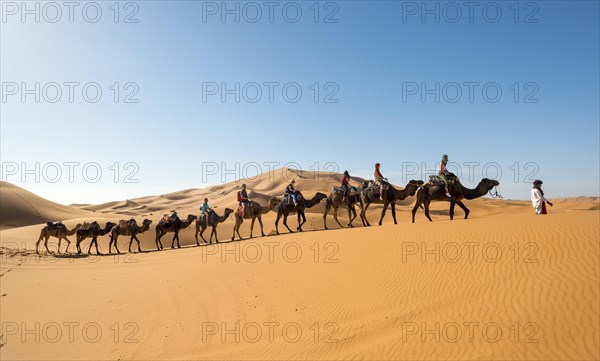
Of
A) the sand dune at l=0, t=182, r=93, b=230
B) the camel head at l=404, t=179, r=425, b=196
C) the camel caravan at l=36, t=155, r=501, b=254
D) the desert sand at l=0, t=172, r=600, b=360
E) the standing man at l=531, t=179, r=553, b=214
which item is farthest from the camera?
the sand dune at l=0, t=182, r=93, b=230

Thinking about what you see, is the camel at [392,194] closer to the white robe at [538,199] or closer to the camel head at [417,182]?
the camel head at [417,182]

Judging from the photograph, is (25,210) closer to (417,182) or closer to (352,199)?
(352,199)

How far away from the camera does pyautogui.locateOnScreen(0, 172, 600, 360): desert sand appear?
18.9ft

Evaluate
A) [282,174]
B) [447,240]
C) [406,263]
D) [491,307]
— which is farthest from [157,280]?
[282,174]

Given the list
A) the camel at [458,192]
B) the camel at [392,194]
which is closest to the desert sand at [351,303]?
the camel at [458,192]

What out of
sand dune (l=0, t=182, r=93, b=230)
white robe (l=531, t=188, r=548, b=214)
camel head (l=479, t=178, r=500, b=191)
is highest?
camel head (l=479, t=178, r=500, b=191)

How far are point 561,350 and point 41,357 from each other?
32.8 feet

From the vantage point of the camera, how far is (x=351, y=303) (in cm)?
786

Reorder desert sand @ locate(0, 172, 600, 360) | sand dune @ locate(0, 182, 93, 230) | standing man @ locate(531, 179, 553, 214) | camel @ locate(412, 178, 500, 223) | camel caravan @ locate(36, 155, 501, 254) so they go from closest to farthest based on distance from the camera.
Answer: desert sand @ locate(0, 172, 600, 360), standing man @ locate(531, 179, 553, 214), camel @ locate(412, 178, 500, 223), camel caravan @ locate(36, 155, 501, 254), sand dune @ locate(0, 182, 93, 230)

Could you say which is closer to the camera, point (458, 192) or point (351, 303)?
point (351, 303)

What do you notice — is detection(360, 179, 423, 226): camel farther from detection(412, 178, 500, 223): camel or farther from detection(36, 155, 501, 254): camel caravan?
detection(412, 178, 500, 223): camel

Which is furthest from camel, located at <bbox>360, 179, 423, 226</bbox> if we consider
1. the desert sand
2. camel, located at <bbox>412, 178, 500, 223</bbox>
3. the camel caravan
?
the desert sand

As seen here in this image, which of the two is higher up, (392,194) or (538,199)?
(392,194)

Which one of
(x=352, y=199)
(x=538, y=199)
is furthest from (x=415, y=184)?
(x=538, y=199)
